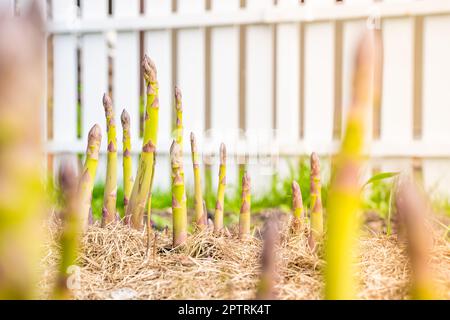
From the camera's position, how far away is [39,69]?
236 millimetres

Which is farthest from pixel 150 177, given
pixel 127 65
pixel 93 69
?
pixel 93 69

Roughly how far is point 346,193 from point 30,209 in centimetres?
15

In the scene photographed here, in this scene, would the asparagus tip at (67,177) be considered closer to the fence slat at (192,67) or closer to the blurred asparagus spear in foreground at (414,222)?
the blurred asparagus spear in foreground at (414,222)

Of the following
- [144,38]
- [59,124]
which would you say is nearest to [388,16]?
[144,38]

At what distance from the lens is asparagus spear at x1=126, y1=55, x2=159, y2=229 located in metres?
0.84

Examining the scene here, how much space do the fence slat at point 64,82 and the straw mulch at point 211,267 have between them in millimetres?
2870

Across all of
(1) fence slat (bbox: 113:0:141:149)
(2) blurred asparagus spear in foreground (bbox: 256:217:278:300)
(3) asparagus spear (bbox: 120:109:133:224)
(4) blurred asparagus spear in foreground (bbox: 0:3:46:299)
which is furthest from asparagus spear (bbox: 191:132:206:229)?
(1) fence slat (bbox: 113:0:141:149)

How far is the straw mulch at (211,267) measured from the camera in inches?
24.1

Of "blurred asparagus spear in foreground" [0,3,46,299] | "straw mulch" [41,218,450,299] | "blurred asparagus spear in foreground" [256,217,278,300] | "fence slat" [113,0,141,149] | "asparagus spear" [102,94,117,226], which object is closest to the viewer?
"blurred asparagus spear in foreground" [0,3,46,299]

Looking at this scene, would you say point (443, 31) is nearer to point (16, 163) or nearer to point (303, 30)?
point (303, 30)

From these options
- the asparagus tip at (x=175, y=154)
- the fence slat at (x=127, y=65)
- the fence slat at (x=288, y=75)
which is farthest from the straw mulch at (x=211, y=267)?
the fence slat at (x=127, y=65)

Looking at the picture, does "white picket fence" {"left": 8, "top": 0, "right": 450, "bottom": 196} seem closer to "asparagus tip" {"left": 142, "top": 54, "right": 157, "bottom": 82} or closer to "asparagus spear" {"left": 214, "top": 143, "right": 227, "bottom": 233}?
"asparagus spear" {"left": 214, "top": 143, "right": 227, "bottom": 233}

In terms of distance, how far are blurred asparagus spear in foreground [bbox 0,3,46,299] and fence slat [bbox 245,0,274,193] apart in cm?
301
